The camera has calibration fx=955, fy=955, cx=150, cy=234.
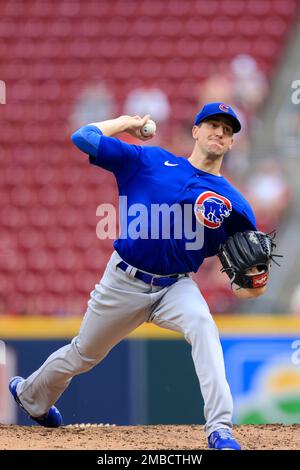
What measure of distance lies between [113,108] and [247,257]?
522 centimetres

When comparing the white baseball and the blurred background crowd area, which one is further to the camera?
the blurred background crowd area

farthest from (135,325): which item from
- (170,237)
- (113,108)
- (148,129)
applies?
(113,108)

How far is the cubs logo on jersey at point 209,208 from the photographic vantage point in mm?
4152

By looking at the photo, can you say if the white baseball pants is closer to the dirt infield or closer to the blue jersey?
the blue jersey

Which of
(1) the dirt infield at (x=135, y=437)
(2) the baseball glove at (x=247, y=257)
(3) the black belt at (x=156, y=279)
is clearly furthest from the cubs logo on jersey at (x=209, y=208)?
(1) the dirt infield at (x=135, y=437)

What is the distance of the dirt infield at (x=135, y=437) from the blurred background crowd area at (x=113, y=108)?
3082 millimetres

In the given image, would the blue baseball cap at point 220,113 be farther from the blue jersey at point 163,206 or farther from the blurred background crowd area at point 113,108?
the blurred background crowd area at point 113,108

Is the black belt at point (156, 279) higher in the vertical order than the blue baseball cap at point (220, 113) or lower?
lower

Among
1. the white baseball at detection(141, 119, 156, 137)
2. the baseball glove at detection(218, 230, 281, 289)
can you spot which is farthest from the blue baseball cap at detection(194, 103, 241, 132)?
the baseball glove at detection(218, 230, 281, 289)

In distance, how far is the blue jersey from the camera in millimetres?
4148

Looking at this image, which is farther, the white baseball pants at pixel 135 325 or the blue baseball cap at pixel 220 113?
the blue baseball cap at pixel 220 113

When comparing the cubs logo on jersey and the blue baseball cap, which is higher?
the blue baseball cap
